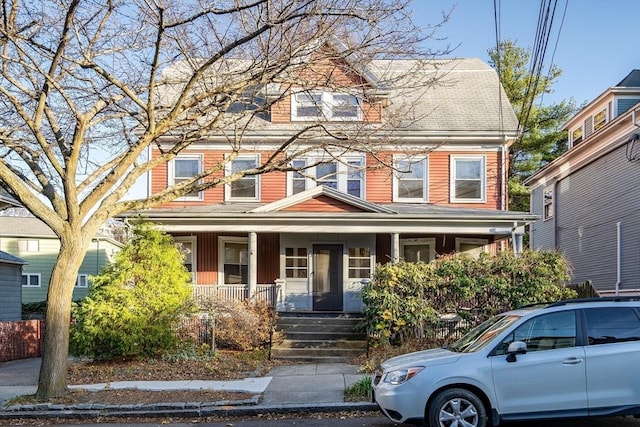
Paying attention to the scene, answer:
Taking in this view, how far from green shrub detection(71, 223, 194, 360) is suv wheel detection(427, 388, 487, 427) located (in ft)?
26.9

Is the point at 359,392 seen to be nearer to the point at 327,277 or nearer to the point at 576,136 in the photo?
the point at 327,277

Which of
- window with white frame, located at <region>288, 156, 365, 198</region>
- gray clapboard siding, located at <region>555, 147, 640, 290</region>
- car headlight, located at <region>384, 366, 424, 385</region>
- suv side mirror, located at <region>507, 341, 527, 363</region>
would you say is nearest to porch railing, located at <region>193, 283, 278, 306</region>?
window with white frame, located at <region>288, 156, 365, 198</region>

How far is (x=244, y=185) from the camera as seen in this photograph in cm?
2002

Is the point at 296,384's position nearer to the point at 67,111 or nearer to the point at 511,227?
the point at 67,111

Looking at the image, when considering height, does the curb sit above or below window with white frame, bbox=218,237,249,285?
below

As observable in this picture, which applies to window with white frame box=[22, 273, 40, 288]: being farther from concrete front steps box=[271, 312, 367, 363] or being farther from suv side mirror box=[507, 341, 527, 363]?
suv side mirror box=[507, 341, 527, 363]

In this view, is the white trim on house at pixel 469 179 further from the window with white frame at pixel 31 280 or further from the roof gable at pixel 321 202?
the window with white frame at pixel 31 280

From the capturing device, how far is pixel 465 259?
14594 millimetres

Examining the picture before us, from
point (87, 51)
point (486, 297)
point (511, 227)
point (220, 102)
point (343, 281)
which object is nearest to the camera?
point (87, 51)

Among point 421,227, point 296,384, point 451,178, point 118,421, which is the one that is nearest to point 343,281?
point 421,227

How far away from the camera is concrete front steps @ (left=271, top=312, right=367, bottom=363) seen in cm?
1438

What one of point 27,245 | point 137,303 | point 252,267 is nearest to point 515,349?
point 137,303

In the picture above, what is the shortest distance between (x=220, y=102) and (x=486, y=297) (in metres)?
7.56

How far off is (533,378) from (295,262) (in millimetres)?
12680
